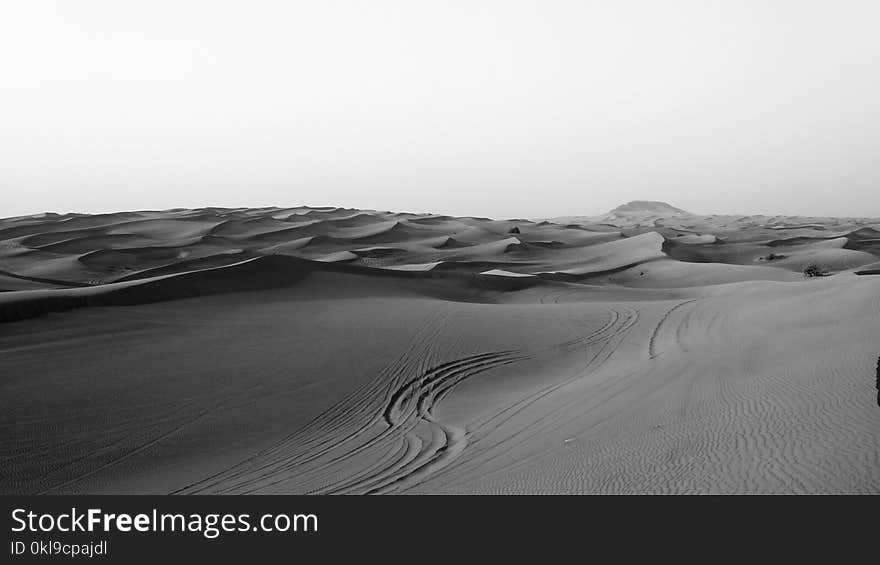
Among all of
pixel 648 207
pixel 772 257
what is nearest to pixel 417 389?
pixel 772 257

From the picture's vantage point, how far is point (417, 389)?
8.34 meters

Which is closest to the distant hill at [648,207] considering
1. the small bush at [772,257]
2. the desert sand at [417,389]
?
the small bush at [772,257]

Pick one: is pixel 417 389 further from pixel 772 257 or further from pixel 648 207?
pixel 648 207

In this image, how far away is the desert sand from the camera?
199 inches

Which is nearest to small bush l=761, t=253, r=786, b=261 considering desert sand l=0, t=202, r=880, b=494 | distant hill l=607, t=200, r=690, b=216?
desert sand l=0, t=202, r=880, b=494

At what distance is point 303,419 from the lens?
23.2 ft

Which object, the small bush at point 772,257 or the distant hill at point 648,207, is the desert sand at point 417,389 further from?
the distant hill at point 648,207

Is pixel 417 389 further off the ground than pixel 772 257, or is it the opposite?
pixel 772 257

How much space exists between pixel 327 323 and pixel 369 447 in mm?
4572

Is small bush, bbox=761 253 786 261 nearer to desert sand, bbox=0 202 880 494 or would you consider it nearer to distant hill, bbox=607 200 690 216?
desert sand, bbox=0 202 880 494
